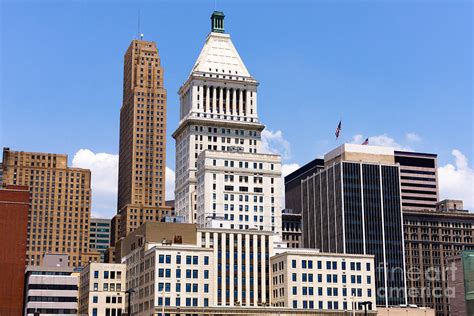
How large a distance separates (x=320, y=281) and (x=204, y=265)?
96.1ft

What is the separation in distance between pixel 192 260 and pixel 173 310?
13.2 meters

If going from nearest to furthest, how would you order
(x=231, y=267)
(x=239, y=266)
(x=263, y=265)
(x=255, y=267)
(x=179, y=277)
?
(x=179, y=277) → (x=231, y=267) → (x=239, y=266) → (x=255, y=267) → (x=263, y=265)

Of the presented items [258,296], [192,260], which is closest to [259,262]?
[258,296]

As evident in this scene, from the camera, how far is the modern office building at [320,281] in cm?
18075

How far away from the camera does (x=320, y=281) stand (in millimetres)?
184000

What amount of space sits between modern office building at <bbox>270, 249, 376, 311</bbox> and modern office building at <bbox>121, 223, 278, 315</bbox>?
5.10 metres

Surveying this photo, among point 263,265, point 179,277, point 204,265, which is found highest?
point 263,265

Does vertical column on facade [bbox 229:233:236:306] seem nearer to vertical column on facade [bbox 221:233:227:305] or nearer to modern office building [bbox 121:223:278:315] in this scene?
modern office building [bbox 121:223:278:315]

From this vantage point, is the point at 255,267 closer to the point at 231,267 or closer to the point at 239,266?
the point at 239,266

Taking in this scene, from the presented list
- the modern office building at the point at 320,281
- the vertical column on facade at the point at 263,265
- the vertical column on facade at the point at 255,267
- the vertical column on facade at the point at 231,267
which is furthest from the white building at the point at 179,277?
the modern office building at the point at 320,281

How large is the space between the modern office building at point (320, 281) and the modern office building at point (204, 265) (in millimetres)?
5097

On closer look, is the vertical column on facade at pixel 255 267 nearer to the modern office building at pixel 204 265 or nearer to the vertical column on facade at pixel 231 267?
the modern office building at pixel 204 265

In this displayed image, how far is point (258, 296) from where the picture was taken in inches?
7367

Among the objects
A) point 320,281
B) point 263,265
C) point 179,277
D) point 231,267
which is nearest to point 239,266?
point 231,267
